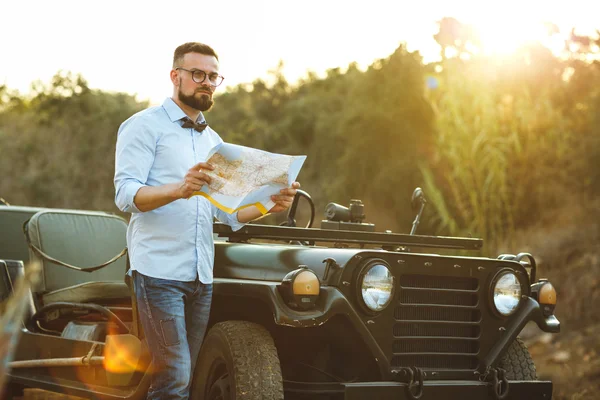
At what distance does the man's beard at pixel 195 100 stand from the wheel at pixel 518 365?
2.10 meters

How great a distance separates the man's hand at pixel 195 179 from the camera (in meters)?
3.14

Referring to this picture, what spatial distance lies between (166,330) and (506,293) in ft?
5.77

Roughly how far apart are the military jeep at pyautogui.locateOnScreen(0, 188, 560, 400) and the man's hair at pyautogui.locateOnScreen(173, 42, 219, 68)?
100 centimetres

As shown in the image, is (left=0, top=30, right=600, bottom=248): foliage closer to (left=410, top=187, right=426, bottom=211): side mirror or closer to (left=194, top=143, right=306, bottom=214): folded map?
(left=410, top=187, right=426, bottom=211): side mirror

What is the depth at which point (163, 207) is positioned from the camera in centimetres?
354

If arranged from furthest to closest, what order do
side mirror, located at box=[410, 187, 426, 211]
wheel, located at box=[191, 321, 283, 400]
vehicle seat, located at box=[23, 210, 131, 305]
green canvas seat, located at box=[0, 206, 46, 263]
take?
green canvas seat, located at box=[0, 206, 46, 263] < vehicle seat, located at box=[23, 210, 131, 305] < side mirror, located at box=[410, 187, 426, 211] < wheel, located at box=[191, 321, 283, 400]

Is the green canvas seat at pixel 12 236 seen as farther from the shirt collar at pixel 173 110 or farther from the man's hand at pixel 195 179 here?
the man's hand at pixel 195 179

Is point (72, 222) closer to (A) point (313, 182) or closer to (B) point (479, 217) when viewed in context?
(B) point (479, 217)

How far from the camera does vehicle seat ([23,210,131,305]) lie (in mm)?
5188

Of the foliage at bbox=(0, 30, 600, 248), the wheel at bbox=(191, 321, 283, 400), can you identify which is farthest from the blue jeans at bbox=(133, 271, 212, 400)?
the foliage at bbox=(0, 30, 600, 248)

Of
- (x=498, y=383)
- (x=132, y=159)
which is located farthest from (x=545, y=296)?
(x=132, y=159)

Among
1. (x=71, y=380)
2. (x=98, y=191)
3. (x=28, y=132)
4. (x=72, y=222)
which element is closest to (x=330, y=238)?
(x=71, y=380)

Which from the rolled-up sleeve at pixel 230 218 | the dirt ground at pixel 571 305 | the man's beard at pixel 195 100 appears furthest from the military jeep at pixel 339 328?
the dirt ground at pixel 571 305

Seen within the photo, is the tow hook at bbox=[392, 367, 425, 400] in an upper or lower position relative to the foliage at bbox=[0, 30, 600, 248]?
lower
